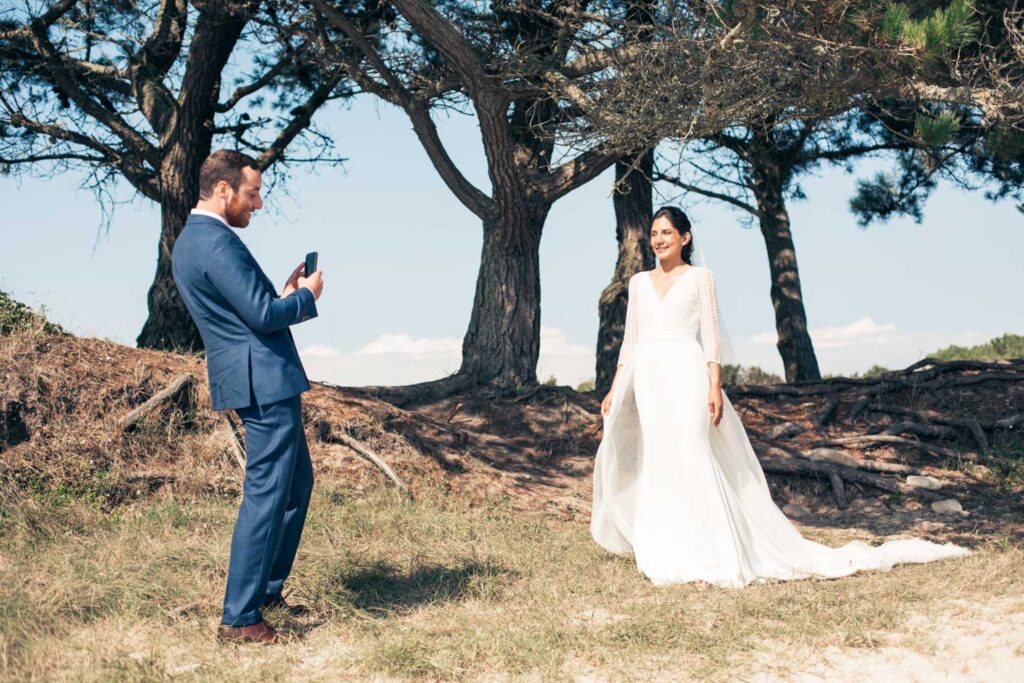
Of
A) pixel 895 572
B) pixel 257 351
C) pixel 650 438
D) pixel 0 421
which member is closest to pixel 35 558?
pixel 0 421

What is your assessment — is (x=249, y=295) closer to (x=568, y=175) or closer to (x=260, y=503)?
(x=260, y=503)

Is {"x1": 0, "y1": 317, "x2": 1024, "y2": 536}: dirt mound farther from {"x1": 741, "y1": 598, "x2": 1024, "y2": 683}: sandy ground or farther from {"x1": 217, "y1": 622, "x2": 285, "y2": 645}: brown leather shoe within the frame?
{"x1": 741, "y1": 598, "x2": 1024, "y2": 683}: sandy ground

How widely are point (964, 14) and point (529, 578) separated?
496 centimetres

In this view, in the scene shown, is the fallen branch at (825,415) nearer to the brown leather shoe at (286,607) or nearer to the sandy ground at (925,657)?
the sandy ground at (925,657)

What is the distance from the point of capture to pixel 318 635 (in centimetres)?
551

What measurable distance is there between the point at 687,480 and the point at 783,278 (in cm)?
1219

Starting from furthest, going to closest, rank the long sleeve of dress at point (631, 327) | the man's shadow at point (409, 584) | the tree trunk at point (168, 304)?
the tree trunk at point (168, 304) < the long sleeve of dress at point (631, 327) < the man's shadow at point (409, 584)

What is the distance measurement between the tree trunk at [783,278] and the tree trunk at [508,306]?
22.5 ft

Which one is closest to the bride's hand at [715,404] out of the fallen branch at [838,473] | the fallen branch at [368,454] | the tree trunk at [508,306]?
the fallen branch at [368,454]

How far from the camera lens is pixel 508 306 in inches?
506

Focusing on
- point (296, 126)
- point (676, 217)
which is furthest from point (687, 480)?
point (296, 126)

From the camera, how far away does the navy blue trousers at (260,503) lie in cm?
514

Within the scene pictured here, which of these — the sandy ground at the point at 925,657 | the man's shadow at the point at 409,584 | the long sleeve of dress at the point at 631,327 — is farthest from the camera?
the long sleeve of dress at the point at 631,327

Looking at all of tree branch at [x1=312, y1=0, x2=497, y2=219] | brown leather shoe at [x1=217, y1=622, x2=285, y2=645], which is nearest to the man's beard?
brown leather shoe at [x1=217, y1=622, x2=285, y2=645]
